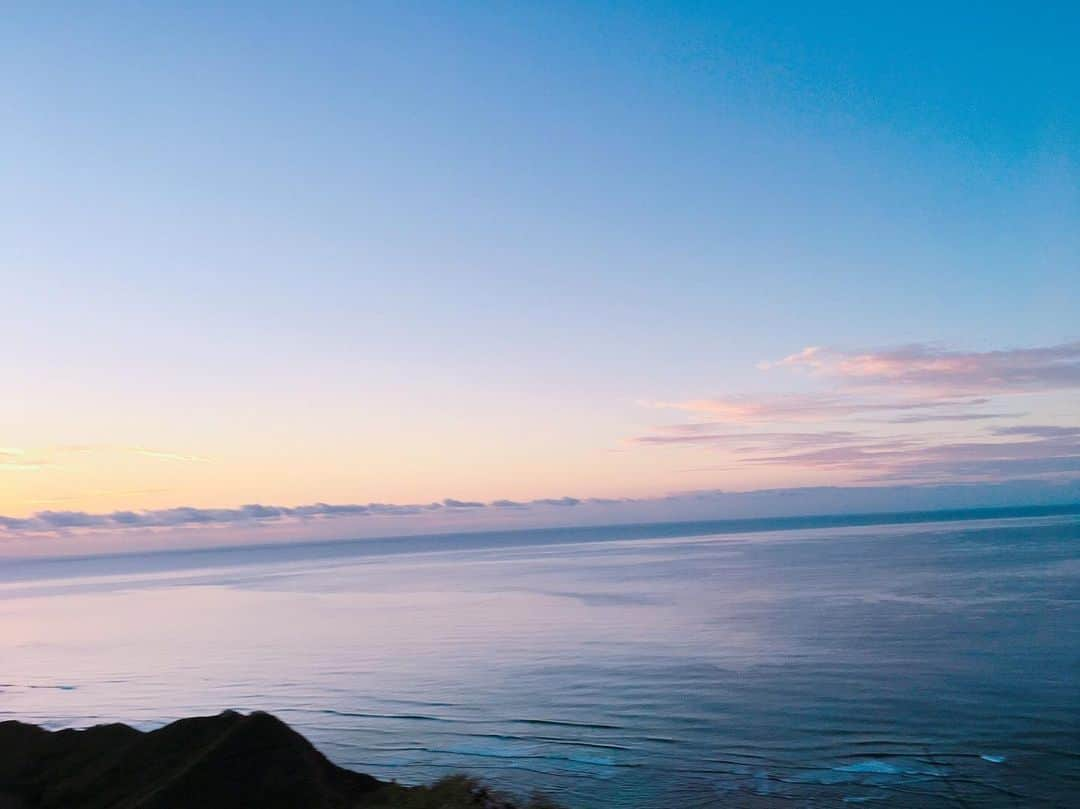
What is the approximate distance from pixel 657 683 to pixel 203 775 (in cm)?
1355

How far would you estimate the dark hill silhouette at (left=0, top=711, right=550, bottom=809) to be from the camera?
11531 mm

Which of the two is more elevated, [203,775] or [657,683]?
[203,775]

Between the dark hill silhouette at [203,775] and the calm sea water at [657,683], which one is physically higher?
the dark hill silhouette at [203,775]

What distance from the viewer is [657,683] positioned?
22.9 metres

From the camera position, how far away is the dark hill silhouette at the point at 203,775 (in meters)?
11.5

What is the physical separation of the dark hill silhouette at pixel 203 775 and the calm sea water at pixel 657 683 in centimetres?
318

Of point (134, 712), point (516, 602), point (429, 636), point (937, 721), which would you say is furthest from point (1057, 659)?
point (516, 602)

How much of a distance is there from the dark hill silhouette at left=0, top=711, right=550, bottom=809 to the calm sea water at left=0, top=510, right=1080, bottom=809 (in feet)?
10.4

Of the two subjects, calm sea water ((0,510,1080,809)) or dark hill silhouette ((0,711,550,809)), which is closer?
dark hill silhouette ((0,711,550,809))

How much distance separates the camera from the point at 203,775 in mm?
11766

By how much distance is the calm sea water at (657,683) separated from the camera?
1479cm

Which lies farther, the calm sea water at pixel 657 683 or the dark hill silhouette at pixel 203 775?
the calm sea water at pixel 657 683

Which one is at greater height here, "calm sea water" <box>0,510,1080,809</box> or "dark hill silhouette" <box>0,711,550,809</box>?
"dark hill silhouette" <box>0,711,550,809</box>

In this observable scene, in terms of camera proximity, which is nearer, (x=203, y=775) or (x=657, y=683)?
(x=203, y=775)
